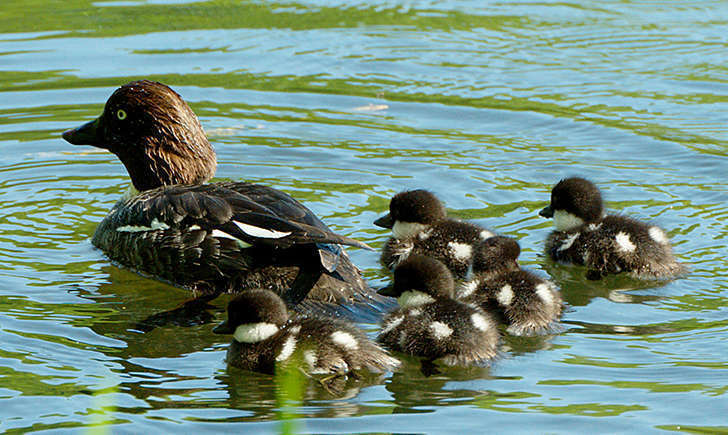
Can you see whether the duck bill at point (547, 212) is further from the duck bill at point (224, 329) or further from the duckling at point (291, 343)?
the duck bill at point (224, 329)

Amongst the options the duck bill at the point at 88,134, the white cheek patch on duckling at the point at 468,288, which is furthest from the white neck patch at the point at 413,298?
the duck bill at the point at 88,134

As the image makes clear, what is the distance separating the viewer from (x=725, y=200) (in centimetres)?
800

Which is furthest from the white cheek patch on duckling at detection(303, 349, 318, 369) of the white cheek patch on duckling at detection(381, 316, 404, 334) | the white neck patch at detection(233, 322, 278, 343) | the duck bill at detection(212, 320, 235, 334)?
the white cheek patch on duckling at detection(381, 316, 404, 334)

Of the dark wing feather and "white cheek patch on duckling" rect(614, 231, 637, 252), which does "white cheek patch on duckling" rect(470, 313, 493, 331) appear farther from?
"white cheek patch on duckling" rect(614, 231, 637, 252)

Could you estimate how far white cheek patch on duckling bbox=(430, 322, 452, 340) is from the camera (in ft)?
18.6

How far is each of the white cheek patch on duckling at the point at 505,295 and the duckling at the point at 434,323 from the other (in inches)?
6.7

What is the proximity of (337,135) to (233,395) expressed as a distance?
4.45 metres

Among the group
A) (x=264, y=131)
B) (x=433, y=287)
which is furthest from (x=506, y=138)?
(x=433, y=287)

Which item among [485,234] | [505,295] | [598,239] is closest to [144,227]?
[485,234]

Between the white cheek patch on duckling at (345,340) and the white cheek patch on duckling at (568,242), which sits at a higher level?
the white cheek patch on duckling at (568,242)

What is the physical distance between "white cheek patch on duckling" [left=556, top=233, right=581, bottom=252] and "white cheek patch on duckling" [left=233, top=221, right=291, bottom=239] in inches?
73.0

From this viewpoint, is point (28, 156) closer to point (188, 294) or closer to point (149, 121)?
point (149, 121)

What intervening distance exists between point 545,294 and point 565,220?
4.37 ft

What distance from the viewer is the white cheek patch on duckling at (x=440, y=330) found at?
568 cm
